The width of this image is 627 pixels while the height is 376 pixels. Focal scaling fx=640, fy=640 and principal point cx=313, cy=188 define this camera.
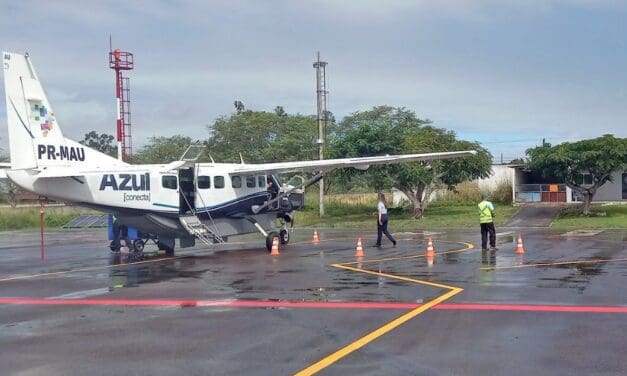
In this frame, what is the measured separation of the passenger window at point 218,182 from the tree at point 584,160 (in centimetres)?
2069

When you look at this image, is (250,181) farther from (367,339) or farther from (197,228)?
(367,339)

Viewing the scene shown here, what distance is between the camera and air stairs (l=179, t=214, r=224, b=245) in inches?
766

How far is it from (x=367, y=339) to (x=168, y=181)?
12904mm

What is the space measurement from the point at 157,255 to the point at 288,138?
40995mm

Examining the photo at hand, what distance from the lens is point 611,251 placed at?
1778 centimetres

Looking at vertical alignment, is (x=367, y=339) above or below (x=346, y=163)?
below

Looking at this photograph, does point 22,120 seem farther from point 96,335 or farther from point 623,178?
point 623,178

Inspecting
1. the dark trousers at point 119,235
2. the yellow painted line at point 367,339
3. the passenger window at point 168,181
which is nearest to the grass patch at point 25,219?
the dark trousers at point 119,235

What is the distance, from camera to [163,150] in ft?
226

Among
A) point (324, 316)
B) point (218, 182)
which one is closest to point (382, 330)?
point (324, 316)

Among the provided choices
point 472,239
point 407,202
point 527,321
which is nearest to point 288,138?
point 407,202

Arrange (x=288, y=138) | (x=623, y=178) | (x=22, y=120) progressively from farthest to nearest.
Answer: (x=288, y=138) → (x=623, y=178) → (x=22, y=120)

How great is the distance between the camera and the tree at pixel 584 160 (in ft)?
109

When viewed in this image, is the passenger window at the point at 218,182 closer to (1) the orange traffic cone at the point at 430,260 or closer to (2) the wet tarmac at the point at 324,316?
(2) the wet tarmac at the point at 324,316
